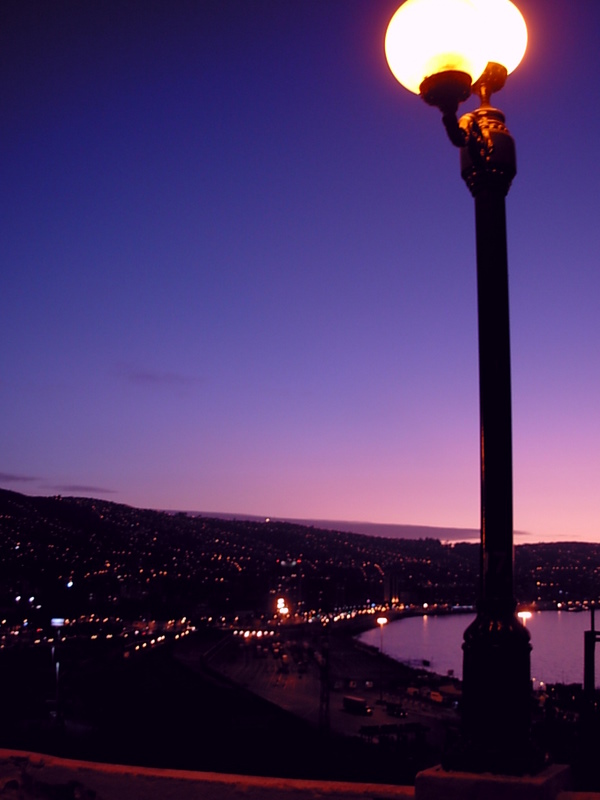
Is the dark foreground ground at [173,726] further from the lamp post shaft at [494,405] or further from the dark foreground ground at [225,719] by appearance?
the lamp post shaft at [494,405]

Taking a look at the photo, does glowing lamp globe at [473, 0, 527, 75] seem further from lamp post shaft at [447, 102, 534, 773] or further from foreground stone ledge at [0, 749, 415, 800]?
foreground stone ledge at [0, 749, 415, 800]

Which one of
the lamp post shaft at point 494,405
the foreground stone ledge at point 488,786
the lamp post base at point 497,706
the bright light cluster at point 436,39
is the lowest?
the foreground stone ledge at point 488,786

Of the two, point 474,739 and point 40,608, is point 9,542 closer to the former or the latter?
point 40,608

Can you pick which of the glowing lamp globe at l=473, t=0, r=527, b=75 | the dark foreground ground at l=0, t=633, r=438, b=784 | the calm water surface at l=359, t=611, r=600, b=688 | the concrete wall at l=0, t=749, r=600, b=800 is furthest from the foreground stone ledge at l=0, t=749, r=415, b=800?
the calm water surface at l=359, t=611, r=600, b=688

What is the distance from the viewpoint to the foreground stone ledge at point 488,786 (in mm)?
2496

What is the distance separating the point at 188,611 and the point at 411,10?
122 metres

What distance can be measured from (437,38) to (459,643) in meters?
101

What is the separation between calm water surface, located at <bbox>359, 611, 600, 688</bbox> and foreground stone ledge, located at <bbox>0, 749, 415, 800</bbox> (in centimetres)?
5681

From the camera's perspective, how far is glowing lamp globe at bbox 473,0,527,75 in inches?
122

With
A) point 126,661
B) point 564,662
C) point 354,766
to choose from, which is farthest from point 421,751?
point 564,662

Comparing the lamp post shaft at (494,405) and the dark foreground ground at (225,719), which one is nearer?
the lamp post shaft at (494,405)

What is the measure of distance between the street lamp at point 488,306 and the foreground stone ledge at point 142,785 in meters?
0.72

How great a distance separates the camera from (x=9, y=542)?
10300 centimetres

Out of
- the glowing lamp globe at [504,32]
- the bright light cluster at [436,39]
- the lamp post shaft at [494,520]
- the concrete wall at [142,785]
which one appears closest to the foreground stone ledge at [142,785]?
the concrete wall at [142,785]
